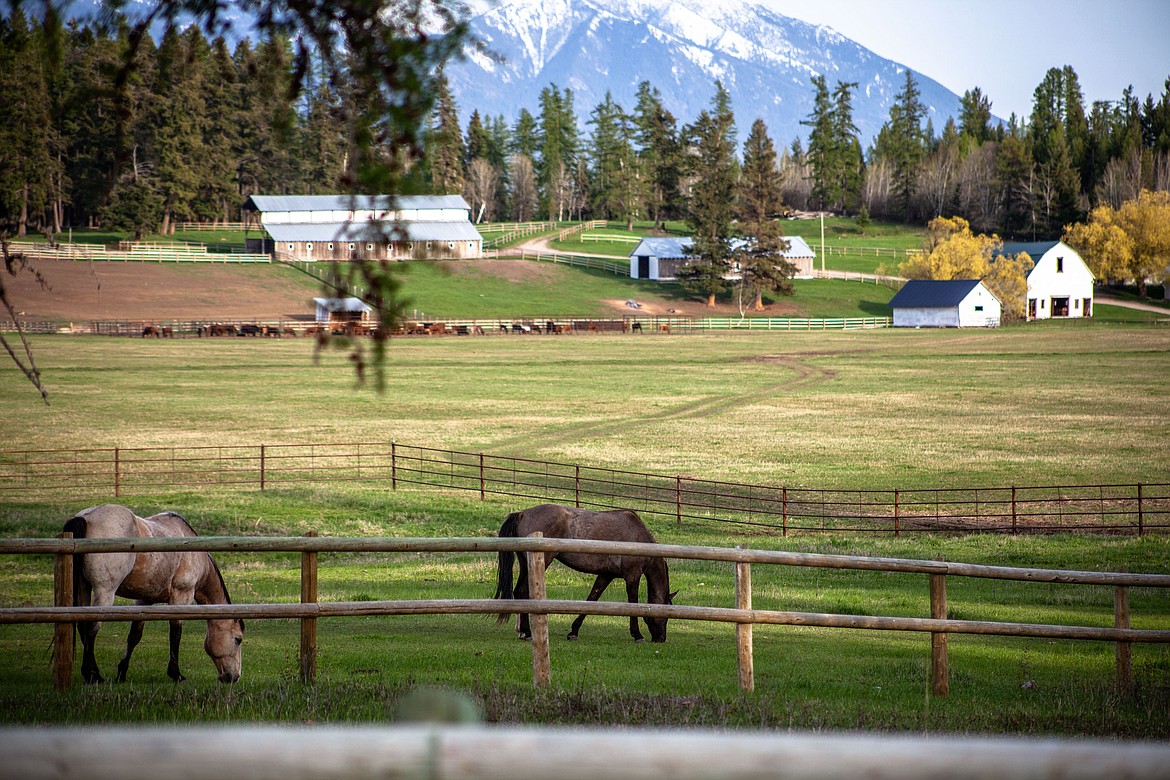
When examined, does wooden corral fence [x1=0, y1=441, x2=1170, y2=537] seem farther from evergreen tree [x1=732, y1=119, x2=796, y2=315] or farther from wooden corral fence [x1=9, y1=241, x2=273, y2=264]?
evergreen tree [x1=732, y1=119, x2=796, y2=315]

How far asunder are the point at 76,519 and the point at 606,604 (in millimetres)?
4507

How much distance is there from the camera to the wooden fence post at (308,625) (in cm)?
828

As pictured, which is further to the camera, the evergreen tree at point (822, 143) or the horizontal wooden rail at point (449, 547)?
the evergreen tree at point (822, 143)

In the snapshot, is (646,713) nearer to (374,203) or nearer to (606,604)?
(606,604)

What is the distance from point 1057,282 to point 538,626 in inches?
4242

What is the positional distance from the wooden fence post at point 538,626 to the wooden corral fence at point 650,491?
14.8 m

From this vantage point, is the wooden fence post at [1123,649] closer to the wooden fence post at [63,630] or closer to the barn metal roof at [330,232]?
the wooden fence post at [63,630]

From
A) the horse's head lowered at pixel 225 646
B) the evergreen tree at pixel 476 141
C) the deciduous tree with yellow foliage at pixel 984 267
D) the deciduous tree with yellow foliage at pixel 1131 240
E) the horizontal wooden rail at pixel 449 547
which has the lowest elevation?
the horse's head lowered at pixel 225 646

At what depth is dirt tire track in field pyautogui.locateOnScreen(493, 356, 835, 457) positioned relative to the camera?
35125 millimetres

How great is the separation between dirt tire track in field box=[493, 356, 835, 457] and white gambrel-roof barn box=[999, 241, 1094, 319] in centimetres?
5393

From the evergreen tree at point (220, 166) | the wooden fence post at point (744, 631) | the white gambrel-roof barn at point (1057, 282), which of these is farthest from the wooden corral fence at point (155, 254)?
the wooden fence post at point (744, 631)

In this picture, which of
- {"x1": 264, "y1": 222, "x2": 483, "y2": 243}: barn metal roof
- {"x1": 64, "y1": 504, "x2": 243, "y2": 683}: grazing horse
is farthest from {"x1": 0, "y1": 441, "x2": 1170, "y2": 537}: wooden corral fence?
{"x1": 264, "y1": 222, "x2": 483, "y2": 243}: barn metal roof

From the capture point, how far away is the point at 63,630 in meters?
8.23

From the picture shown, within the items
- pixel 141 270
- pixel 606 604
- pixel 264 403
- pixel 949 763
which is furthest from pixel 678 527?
pixel 141 270
